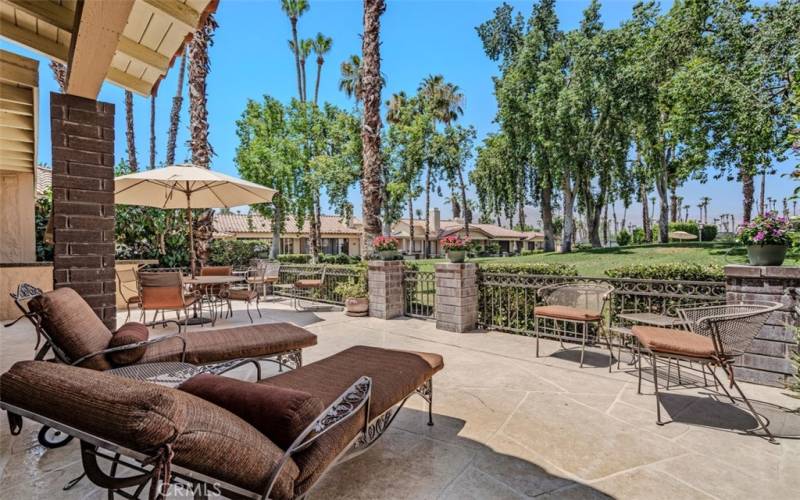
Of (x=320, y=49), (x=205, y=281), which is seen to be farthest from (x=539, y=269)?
(x=320, y=49)

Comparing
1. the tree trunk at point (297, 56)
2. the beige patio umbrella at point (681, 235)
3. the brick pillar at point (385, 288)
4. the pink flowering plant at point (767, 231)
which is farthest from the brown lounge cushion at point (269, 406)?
the beige patio umbrella at point (681, 235)

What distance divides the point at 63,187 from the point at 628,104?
2200cm

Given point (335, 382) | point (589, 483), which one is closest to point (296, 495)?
point (335, 382)

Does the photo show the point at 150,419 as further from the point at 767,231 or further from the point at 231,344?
the point at 767,231

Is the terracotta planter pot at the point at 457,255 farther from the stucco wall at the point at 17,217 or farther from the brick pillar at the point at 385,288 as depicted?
the stucco wall at the point at 17,217

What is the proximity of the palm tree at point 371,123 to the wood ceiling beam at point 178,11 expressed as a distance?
18.9 ft

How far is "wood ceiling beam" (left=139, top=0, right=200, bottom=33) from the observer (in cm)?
271

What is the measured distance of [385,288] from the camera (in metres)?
7.06

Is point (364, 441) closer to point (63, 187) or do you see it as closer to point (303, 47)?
point (63, 187)

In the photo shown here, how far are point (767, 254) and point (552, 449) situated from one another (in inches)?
120

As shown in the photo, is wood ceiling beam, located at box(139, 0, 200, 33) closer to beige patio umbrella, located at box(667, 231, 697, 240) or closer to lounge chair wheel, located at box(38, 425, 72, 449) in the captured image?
lounge chair wheel, located at box(38, 425, 72, 449)

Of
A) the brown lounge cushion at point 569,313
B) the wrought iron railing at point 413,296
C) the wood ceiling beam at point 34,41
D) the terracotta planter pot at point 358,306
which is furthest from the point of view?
the terracotta planter pot at point 358,306

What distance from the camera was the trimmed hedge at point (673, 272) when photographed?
423 centimetres

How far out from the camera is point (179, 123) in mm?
18438
